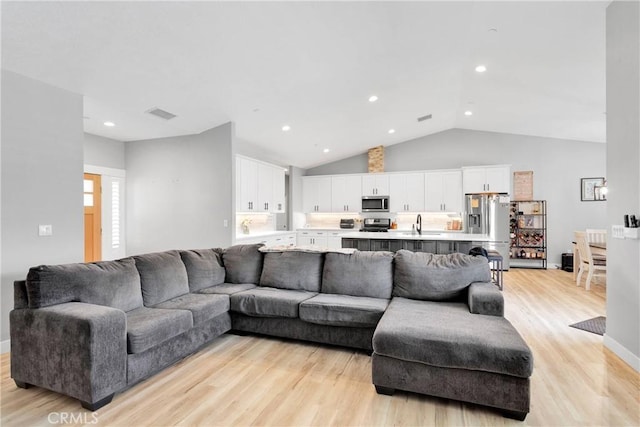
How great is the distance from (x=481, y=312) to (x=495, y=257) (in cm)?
302

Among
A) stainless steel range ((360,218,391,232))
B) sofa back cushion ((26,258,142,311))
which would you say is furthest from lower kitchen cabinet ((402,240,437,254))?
sofa back cushion ((26,258,142,311))

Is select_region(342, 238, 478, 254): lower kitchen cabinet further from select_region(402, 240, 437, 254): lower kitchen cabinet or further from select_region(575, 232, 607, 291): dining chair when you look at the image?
select_region(575, 232, 607, 291): dining chair

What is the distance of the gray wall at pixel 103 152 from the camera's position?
5.25m

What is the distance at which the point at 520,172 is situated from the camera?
25.2 feet

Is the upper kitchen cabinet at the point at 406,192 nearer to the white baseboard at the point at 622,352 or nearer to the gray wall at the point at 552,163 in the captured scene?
the gray wall at the point at 552,163

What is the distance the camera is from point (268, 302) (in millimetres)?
3154

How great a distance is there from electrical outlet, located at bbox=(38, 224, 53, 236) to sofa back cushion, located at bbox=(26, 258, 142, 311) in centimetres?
110

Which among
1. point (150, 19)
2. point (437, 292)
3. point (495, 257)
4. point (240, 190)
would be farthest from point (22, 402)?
point (495, 257)

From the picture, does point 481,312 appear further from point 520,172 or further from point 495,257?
point 520,172

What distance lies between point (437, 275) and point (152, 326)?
244 centimetres

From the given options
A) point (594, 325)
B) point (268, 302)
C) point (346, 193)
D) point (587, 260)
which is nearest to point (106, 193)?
point (268, 302)

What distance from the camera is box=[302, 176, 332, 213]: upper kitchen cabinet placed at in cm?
879

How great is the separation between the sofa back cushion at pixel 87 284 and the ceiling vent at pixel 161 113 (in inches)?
94.6

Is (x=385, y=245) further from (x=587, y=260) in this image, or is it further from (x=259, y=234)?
(x=587, y=260)
